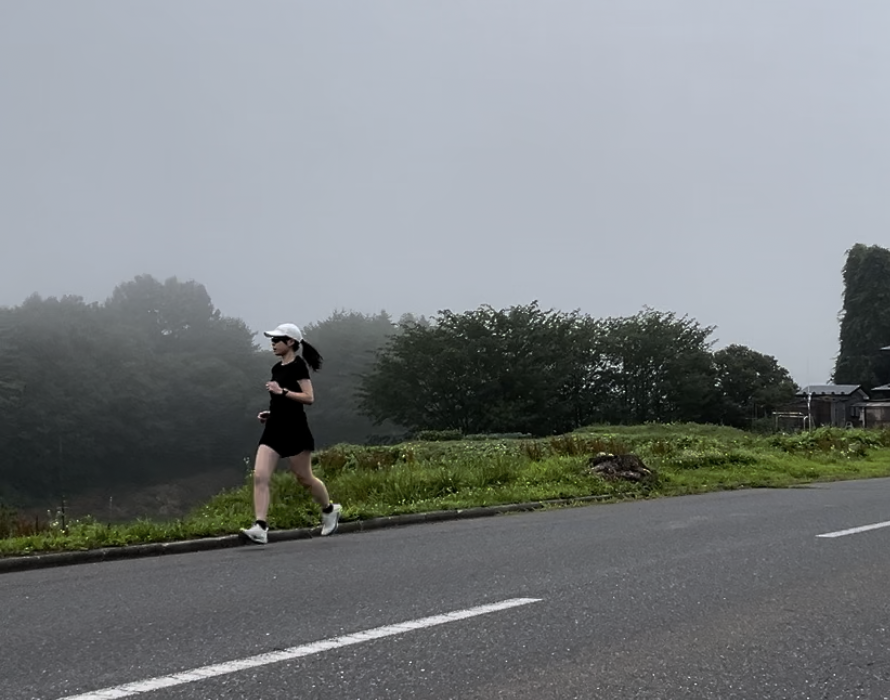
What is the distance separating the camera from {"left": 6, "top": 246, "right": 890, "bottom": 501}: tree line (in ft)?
204

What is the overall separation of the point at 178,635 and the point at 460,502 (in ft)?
24.6

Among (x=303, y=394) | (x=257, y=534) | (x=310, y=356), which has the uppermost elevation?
(x=310, y=356)

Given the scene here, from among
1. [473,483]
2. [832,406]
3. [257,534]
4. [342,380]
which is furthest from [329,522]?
[342,380]

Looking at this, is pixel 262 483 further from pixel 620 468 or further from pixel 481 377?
pixel 481 377

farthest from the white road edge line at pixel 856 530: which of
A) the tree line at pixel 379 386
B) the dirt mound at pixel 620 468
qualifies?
the tree line at pixel 379 386

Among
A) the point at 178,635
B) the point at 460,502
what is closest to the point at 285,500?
the point at 460,502

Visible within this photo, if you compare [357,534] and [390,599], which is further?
[357,534]

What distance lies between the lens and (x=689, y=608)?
543cm

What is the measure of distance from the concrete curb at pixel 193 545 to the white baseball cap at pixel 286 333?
→ 1860mm

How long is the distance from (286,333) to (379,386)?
54.7m

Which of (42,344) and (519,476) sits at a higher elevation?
(42,344)

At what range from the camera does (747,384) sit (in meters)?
62.2

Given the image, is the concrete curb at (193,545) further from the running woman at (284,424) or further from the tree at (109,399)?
the tree at (109,399)

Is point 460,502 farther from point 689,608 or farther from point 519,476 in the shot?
point 689,608
